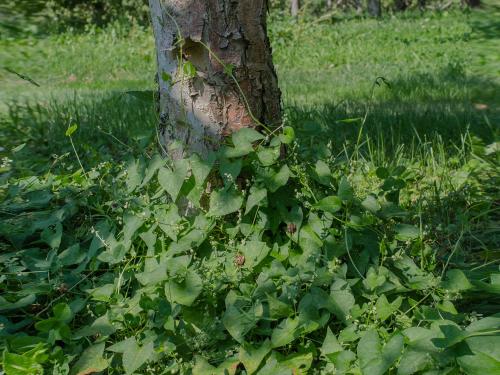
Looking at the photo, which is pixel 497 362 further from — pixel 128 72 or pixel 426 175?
pixel 128 72

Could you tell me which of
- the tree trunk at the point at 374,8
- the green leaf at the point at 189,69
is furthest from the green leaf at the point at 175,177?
Result: the tree trunk at the point at 374,8

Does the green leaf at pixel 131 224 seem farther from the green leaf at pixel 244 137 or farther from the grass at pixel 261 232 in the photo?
the green leaf at pixel 244 137

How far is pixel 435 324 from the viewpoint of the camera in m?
Result: 1.95

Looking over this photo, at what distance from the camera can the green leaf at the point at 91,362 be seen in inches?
84.0

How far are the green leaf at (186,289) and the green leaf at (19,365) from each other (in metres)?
0.45

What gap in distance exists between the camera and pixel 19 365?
6.73ft

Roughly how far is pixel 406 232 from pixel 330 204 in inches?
11.4

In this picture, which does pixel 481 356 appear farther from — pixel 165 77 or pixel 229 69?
pixel 165 77

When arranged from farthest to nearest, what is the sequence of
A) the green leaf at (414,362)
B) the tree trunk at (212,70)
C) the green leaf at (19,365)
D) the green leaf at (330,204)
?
the tree trunk at (212,70)
the green leaf at (330,204)
the green leaf at (19,365)
the green leaf at (414,362)

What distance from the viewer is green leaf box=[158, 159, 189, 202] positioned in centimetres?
243

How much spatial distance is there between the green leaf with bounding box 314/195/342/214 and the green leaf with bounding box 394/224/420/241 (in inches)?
9.2

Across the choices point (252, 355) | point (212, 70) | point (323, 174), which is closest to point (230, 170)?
point (323, 174)

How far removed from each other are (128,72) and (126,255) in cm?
684

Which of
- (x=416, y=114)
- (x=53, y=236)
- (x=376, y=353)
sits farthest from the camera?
(x=416, y=114)
